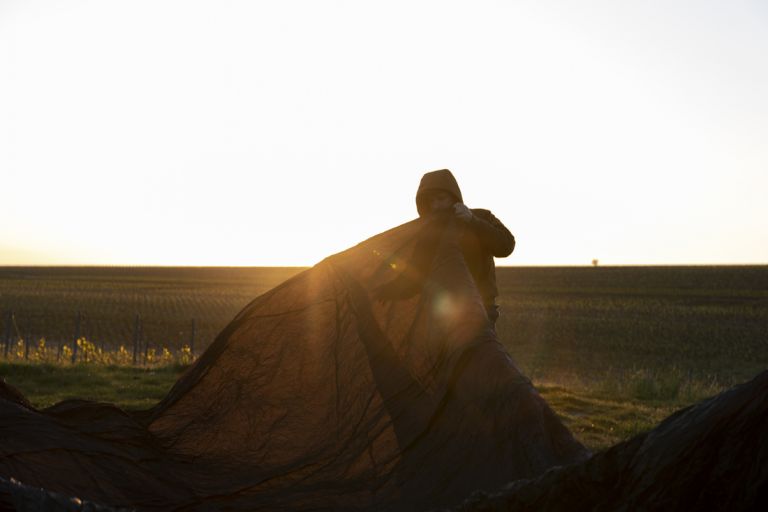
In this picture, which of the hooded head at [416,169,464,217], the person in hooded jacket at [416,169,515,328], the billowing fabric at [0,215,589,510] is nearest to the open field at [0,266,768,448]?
the person in hooded jacket at [416,169,515,328]

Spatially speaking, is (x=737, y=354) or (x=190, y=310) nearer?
(x=737, y=354)

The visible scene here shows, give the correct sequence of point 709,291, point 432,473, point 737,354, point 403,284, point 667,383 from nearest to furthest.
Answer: point 432,473 → point 403,284 → point 667,383 → point 737,354 → point 709,291

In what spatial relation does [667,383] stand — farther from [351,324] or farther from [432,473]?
[432,473]

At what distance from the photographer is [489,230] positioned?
6.28 metres

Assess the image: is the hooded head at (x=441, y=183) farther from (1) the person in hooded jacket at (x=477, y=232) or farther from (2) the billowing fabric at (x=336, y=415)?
(2) the billowing fabric at (x=336, y=415)

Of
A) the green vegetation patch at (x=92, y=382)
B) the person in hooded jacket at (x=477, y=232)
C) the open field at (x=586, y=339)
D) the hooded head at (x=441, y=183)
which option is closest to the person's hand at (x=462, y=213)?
the person in hooded jacket at (x=477, y=232)

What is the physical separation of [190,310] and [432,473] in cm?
5035

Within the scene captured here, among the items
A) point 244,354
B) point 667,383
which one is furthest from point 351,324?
point 667,383

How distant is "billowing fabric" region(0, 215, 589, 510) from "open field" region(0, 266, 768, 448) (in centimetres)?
329

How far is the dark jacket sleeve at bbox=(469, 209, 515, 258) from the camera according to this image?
6.24 m

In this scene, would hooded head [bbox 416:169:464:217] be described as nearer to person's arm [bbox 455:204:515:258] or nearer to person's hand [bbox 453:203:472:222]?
person's arm [bbox 455:204:515:258]

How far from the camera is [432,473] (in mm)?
4082

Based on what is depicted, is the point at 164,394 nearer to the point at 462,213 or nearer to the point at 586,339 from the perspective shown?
the point at 462,213

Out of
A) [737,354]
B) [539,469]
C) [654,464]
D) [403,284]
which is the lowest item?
[737,354]
